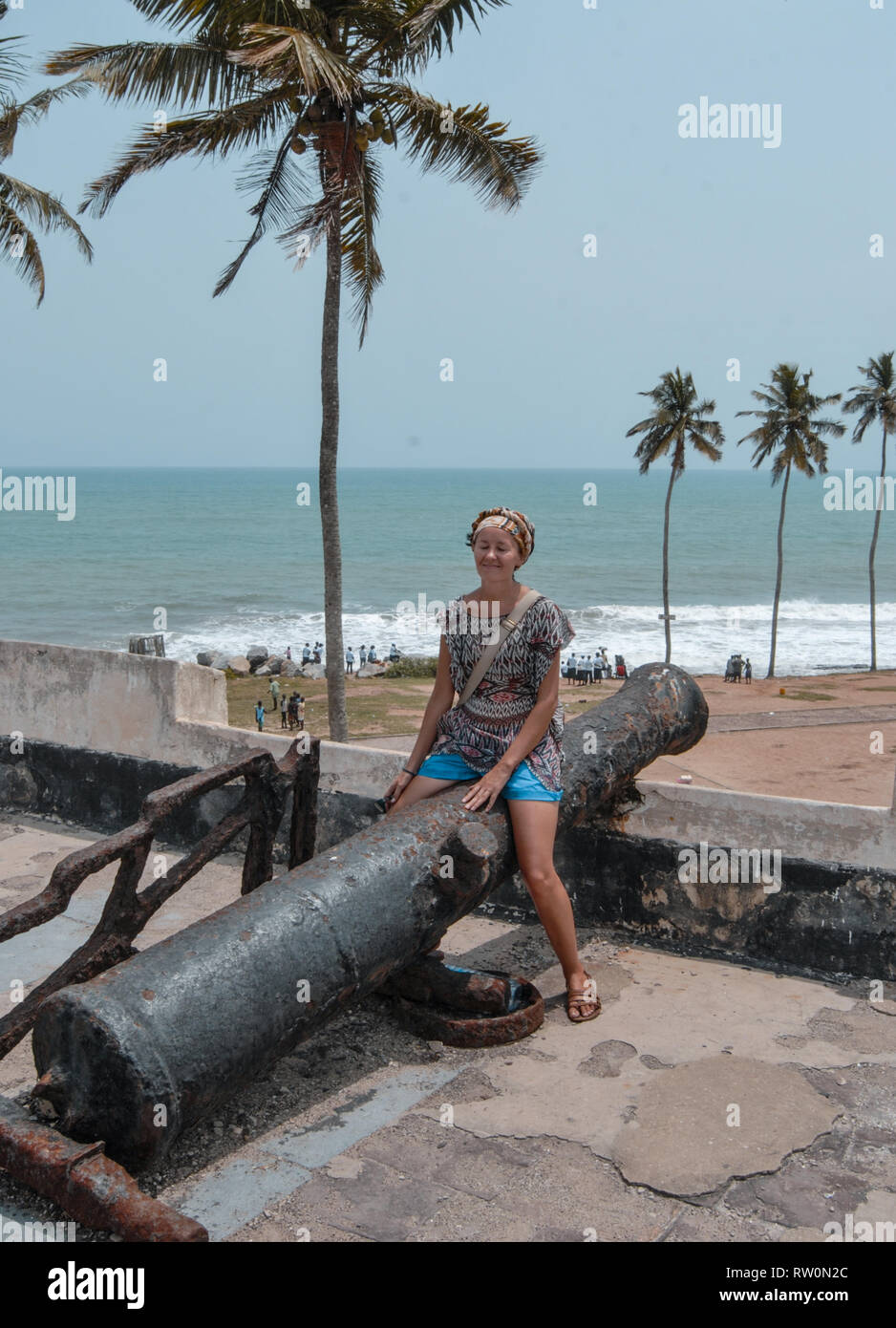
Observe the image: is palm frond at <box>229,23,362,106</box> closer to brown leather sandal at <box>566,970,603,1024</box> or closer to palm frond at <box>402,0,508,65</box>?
palm frond at <box>402,0,508,65</box>

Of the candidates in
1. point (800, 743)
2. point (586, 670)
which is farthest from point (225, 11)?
point (586, 670)

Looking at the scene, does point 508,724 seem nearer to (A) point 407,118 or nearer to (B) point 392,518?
(A) point 407,118

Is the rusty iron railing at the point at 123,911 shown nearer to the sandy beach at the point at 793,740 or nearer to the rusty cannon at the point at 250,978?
the rusty cannon at the point at 250,978

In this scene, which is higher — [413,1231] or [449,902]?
[449,902]

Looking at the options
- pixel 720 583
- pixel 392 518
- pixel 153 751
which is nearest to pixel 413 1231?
pixel 153 751

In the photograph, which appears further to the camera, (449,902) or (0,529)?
(0,529)

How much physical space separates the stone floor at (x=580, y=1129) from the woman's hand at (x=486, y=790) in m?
0.76

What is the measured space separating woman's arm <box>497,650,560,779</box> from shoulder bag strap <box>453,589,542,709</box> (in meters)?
0.18

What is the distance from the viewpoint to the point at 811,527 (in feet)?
409

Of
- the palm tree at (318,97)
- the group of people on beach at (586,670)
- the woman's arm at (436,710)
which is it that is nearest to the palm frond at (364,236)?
the palm tree at (318,97)

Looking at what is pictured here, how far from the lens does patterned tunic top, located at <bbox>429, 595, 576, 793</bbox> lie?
A: 3871mm

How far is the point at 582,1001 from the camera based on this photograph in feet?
12.7

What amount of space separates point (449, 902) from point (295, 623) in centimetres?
5425

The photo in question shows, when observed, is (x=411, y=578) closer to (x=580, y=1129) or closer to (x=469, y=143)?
(x=469, y=143)
